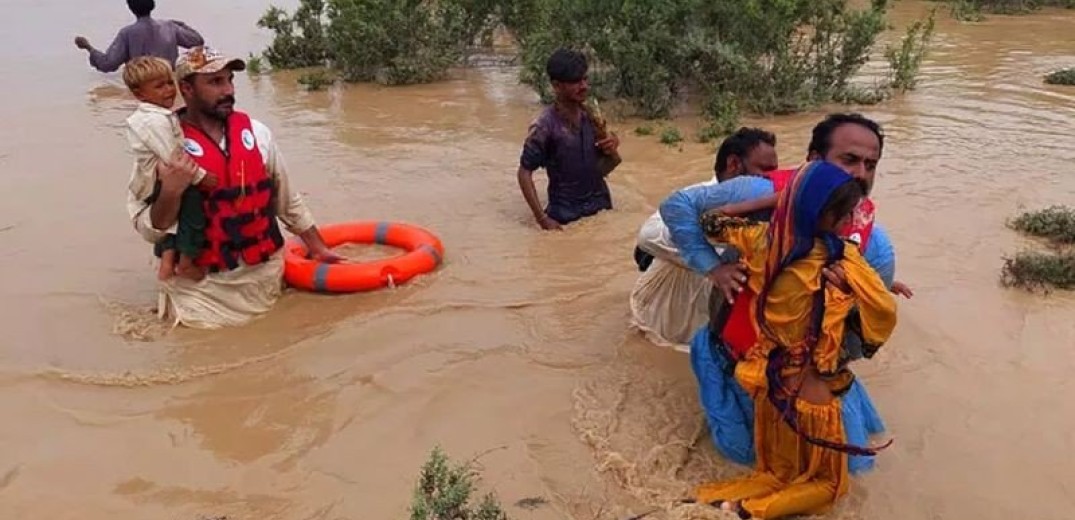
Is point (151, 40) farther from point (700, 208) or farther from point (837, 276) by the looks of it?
point (837, 276)

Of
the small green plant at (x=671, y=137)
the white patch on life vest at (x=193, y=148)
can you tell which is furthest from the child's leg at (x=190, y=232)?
the small green plant at (x=671, y=137)

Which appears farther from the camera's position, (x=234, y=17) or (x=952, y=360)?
(x=234, y=17)

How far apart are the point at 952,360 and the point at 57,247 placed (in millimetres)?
5367

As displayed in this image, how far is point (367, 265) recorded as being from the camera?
230 inches

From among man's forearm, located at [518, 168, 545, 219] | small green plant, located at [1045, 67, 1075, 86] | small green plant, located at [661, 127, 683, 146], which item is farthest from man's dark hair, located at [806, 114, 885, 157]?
small green plant, located at [1045, 67, 1075, 86]

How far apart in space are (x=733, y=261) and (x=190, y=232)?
2887mm

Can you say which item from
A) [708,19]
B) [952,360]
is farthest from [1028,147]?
[952,360]

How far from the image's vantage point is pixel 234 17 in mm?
17516

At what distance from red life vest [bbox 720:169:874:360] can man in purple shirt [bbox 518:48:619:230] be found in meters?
2.93

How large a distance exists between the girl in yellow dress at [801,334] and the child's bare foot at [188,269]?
2.93 metres

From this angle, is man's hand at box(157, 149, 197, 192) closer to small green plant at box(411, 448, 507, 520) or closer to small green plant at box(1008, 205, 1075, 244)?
small green plant at box(411, 448, 507, 520)

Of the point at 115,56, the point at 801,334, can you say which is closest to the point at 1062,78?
the point at 801,334

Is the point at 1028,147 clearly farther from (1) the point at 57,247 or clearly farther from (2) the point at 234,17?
(2) the point at 234,17

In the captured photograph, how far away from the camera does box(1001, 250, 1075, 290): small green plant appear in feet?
18.6
